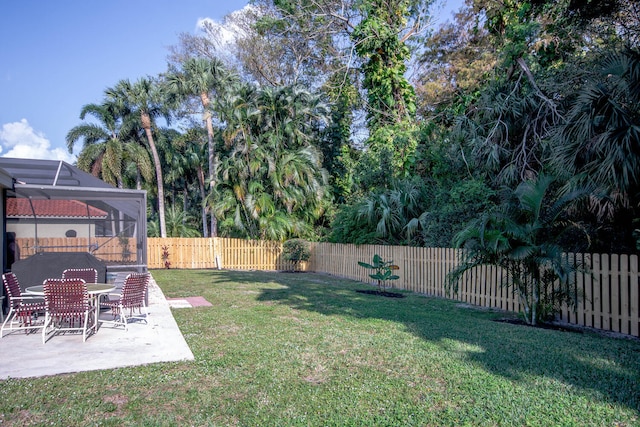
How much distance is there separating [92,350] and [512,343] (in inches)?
236

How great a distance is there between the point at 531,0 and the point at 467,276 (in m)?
7.92

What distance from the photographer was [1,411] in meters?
4.01

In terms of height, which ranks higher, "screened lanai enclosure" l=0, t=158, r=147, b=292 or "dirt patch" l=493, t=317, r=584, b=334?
"screened lanai enclosure" l=0, t=158, r=147, b=292

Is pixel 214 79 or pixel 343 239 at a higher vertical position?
pixel 214 79

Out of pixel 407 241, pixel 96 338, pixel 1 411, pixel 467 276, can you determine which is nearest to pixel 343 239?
pixel 407 241

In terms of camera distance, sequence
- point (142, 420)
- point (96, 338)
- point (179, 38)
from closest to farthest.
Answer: point (142, 420)
point (96, 338)
point (179, 38)

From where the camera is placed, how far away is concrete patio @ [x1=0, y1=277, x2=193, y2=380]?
212 inches

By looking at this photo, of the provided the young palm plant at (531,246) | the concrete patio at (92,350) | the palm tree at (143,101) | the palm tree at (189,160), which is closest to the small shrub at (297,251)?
the palm tree at (189,160)

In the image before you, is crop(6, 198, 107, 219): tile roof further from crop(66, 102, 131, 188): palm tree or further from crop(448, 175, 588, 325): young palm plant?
crop(66, 102, 131, 188): palm tree

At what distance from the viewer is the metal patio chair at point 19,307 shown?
278 inches

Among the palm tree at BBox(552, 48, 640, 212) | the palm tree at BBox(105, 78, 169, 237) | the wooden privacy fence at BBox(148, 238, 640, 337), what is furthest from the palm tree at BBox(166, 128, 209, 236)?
the palm tree at BBox(552, 48, 640, 212)

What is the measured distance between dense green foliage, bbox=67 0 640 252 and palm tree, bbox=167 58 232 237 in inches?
3.9

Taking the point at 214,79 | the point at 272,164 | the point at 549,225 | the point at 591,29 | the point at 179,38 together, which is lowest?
the point at 549,225

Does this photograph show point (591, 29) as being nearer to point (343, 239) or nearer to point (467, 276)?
point (467, 276)
